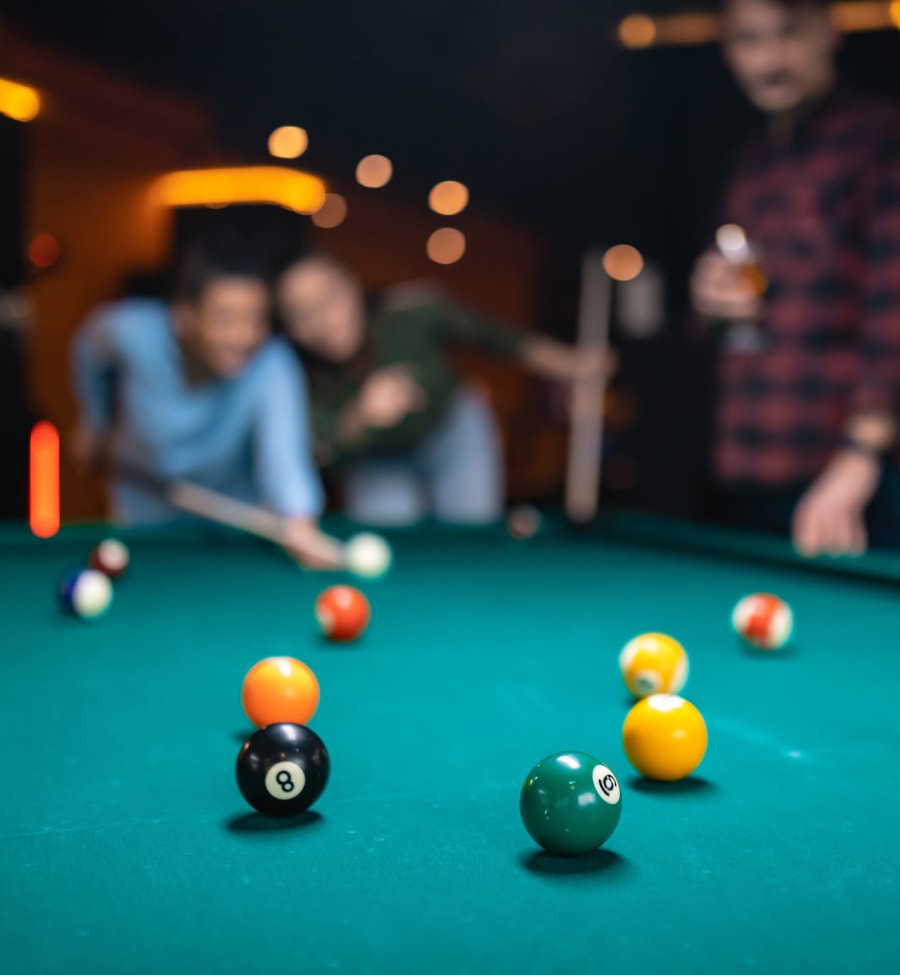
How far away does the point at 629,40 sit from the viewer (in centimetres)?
517

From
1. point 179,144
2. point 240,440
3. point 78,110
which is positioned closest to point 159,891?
point 240,440

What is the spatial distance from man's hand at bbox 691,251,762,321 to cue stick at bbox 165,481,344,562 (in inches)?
51.0

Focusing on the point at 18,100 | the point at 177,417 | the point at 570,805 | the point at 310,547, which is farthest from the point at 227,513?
the point at 18,100

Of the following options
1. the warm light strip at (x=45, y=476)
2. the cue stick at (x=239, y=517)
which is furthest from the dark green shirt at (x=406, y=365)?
the warm light strip at (x=45, y=476)

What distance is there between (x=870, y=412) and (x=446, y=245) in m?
7.30

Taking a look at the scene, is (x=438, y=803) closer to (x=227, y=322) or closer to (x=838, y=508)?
(x=838, y=508)

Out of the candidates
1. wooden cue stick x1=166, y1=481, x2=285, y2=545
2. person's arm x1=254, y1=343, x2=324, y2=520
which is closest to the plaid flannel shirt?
person's arm x1=254, y1=343, x2=324, y2=520

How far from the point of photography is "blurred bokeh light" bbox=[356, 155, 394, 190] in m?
7.15

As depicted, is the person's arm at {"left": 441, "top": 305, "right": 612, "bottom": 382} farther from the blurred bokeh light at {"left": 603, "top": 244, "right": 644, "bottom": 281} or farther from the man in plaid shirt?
the blurred bokeh light at {"left": 603, "top": 244, "right": 644, "bottom": 281}

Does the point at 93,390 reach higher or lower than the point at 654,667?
higher

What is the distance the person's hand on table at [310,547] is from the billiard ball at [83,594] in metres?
0.77

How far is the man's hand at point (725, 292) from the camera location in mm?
3135

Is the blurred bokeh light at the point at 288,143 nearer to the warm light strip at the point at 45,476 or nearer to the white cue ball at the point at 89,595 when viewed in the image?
the warm light strip at the point at 45,476

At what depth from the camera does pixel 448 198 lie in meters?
8.77
